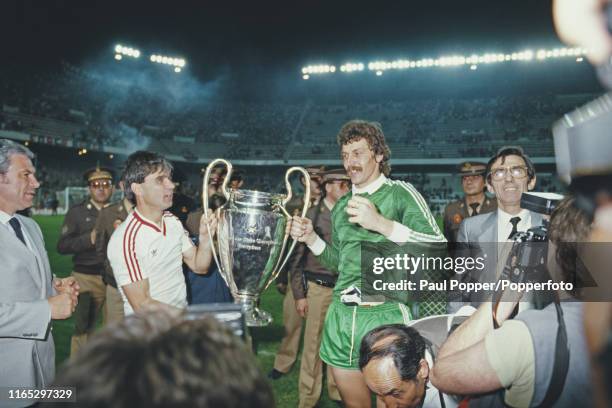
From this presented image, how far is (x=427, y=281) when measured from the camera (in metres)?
2.66

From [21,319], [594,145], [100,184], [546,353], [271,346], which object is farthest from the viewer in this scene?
[271,346]

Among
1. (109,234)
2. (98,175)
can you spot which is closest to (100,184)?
(98,175)

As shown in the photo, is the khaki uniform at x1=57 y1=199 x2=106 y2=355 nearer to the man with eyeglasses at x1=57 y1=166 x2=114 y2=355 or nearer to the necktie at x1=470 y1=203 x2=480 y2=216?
the man with eyeglasses at x1=57 y1=166 x2=114 y2=355

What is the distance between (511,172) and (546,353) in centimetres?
223

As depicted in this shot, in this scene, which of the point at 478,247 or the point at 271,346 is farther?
the point at 271,346

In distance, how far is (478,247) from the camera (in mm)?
3314

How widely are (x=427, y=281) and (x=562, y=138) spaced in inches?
76.8

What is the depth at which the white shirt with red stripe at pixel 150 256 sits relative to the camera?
2.51 m

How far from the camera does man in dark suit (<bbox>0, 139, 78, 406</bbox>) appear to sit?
2.11 meters

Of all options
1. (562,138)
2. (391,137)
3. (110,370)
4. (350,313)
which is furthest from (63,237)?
(391,137)

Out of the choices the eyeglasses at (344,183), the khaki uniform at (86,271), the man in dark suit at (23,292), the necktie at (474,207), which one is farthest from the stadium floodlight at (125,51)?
the man in dark suit at (23,292)

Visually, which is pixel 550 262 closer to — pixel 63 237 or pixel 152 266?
pixel 152 266

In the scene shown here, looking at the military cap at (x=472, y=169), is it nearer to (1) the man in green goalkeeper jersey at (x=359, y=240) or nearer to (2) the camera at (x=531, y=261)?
(1) the man in green goalkeeper jersey at (x=359, y=240)

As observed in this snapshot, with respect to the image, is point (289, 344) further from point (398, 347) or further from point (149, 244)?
point (398, 347)
